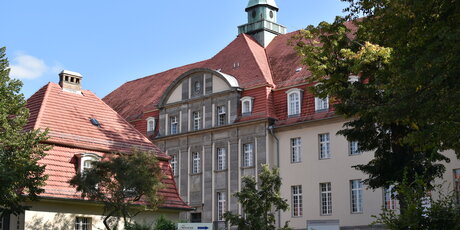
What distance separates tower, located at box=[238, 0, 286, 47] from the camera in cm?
4907

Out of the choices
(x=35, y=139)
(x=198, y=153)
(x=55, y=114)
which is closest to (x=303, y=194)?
(x=198, y=153)

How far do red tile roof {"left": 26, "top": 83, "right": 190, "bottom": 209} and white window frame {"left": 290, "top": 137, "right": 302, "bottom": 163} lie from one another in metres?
11.2

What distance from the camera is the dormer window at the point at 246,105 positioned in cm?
4244

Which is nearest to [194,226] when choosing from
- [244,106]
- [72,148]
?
[72,148]

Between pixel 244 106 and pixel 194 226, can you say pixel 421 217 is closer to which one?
pixel 194 226

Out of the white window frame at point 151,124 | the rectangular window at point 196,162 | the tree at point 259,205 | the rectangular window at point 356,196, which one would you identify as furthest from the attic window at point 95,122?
the white window frame at point 151,124

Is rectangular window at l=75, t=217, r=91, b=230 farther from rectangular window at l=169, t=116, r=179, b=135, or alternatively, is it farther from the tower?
the tower

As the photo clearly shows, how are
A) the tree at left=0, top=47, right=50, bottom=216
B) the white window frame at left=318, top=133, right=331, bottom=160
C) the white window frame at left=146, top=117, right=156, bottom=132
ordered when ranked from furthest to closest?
the white window frame at left=146, top=117, right=156, bottom=132 → the white window frame at left=318, top=133, right=331, bottom=160 → the tree at left=0, top=47, right=50, bottom=216

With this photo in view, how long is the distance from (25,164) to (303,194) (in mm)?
21304

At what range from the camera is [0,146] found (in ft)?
68.9

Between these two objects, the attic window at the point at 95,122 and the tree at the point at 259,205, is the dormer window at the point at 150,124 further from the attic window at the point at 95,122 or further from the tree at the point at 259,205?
the tree at the point at 259,205

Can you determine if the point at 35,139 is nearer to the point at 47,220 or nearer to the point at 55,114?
the point at 47,220

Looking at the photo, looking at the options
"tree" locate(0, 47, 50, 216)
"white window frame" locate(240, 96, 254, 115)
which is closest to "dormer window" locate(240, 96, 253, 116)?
"white window frame" locate(240, 96, 254, 115)

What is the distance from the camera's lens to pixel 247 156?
42500mm
